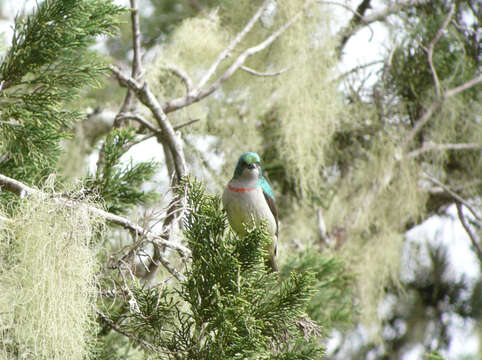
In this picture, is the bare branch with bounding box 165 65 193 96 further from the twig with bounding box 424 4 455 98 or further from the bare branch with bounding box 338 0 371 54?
the twig with bounding box 424 4 455 98

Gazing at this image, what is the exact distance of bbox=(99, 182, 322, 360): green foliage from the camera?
1287 mm

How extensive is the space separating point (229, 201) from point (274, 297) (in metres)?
0.60

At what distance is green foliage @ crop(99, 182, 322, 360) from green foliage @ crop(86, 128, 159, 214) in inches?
15.2

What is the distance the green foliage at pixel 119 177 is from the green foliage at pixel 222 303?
0.39 m

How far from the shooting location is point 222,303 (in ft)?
4.30

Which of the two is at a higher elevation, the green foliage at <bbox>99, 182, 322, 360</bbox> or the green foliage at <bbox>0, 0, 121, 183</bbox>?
the green foliage at <bbox>0, 0, 121, 183</bbox>

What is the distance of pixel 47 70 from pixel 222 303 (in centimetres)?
86

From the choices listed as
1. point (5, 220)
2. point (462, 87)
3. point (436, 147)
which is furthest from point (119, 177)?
point (462, 87)

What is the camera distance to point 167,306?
141 cm

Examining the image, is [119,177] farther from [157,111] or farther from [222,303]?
[222,303]

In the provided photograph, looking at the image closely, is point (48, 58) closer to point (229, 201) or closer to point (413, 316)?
point (229, 201)

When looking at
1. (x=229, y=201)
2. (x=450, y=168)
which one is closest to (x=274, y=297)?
(x=229, y=201)

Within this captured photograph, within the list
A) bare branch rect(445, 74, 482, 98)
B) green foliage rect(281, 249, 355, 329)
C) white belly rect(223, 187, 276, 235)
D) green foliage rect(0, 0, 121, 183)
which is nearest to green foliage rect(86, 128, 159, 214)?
green foliage rect(0, 0, 121, 183)

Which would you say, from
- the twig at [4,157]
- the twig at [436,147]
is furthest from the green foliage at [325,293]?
the twig at [4,157]
